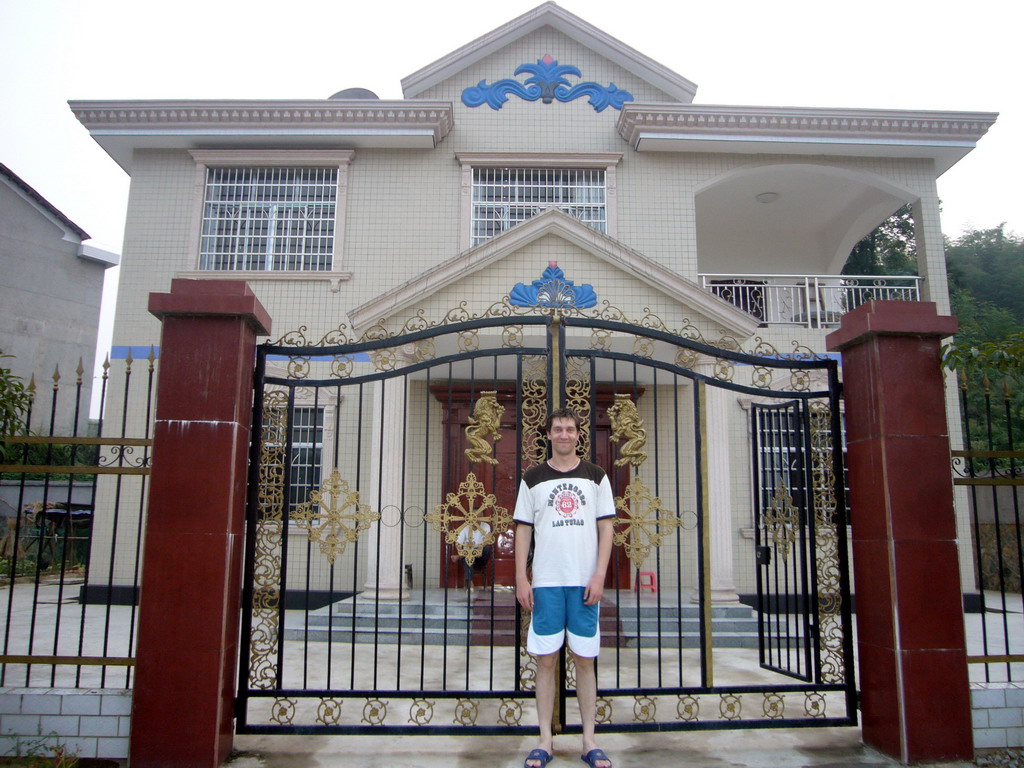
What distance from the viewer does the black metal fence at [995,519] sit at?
4.09 m

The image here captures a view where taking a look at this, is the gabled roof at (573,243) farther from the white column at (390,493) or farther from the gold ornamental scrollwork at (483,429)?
the gold ornamental scrollwork at (483,429)

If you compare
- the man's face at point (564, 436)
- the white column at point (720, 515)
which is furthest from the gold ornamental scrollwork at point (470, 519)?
the white column at point (720, 515)

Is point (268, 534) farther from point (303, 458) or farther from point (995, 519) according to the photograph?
point (303, 458)

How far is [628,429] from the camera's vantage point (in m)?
4.29

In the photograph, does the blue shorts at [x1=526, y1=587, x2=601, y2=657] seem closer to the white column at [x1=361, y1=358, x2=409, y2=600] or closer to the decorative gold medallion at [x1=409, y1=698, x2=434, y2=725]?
the decorative gold medallion at [x1=409, y1=698, x2=434, y2=725]

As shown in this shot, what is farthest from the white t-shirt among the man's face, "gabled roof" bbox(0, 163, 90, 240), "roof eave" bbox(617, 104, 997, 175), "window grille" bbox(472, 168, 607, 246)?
"gabled roof" bbox(0, 163, 90, 240)

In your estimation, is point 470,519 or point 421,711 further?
point 470,519

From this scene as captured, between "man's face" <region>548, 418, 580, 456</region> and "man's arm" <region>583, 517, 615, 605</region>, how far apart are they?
1.27ft

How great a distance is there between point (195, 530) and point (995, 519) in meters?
5.84

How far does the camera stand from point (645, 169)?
10.6 meters

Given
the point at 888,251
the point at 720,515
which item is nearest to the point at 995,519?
the point at 720,515

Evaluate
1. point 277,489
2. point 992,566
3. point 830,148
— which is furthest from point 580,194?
point 992,566

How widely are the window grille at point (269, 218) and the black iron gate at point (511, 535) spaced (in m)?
1.78

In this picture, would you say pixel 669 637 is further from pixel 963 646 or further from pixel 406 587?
pixel 963 646
